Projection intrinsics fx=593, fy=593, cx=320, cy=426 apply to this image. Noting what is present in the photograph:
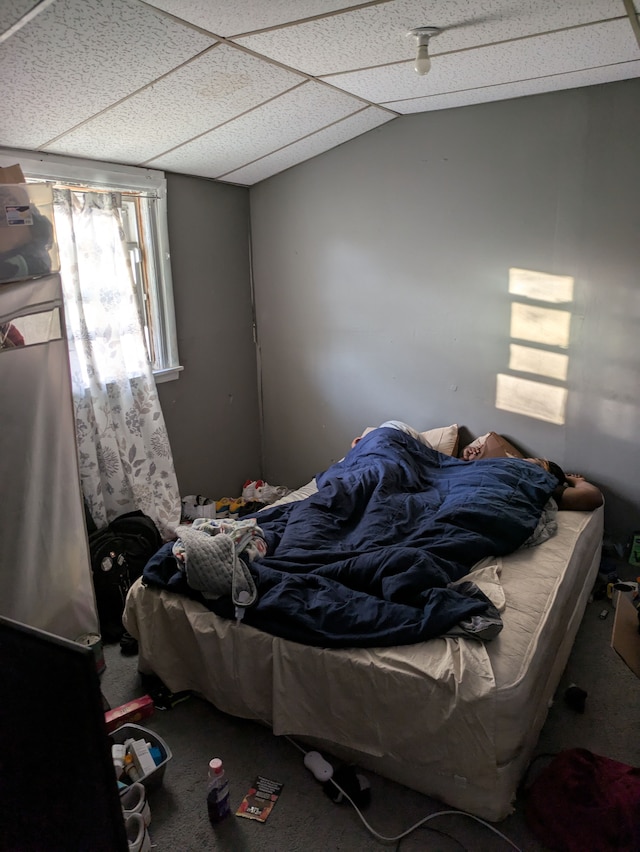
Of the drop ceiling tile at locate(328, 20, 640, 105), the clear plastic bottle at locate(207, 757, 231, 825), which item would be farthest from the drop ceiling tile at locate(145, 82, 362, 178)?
the clear plastic bottle at locate(207, 757, 231, 825)

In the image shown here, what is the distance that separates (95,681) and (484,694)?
1.20 meters

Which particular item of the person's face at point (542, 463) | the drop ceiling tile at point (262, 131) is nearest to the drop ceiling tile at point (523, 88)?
the drop ceiling tile at point (262, 131)

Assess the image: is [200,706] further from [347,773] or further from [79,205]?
[79,205]

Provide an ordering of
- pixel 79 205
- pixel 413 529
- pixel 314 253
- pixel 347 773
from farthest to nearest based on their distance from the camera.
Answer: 1. pixel 314 253
2. pixel 79 205
3. pixel 413 529
4. pixel 347 773

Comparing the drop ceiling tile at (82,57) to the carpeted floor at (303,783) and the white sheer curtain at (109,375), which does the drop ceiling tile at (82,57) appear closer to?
the white sheer curtain at (109,375)

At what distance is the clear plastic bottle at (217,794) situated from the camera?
165 cm

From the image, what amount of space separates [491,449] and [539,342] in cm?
60

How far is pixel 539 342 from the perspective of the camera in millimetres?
3029

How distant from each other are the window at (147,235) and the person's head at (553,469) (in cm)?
202

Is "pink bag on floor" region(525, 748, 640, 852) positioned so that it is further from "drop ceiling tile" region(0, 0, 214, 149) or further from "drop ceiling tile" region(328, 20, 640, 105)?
"drop ceiling tile" region(0, 0, 214, 149)

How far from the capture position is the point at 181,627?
204 centimetres

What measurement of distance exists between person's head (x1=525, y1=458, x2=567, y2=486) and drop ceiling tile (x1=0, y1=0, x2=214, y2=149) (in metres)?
2.27

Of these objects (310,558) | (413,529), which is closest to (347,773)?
(310,558)

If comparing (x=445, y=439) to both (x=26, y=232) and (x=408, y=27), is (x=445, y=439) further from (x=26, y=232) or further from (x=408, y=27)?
(x=26, y=232)
